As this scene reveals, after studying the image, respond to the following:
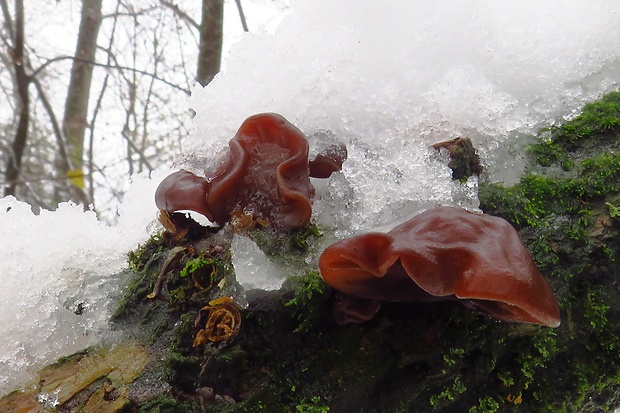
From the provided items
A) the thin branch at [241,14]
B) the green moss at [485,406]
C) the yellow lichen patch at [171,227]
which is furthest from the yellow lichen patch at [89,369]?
the thin branch at [241,14]

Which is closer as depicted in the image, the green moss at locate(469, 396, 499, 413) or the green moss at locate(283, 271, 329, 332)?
the green moss at locate(283, 271, 329, 332)

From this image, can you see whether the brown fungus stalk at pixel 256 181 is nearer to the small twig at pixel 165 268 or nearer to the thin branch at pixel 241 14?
the small twig at pixel 165 268

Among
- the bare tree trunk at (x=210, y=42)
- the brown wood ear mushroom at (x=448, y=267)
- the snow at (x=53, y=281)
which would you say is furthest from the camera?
the bare tree trunk at (x=210, y=42)

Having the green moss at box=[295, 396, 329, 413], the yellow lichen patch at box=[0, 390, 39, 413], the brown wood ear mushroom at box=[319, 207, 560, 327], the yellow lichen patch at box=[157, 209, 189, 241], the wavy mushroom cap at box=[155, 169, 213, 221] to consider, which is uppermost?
the wavy mushroom cap at box=[155, 169, 213, 221]

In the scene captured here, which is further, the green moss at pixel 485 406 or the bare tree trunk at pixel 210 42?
the bare tree trunk at pixel 210 42

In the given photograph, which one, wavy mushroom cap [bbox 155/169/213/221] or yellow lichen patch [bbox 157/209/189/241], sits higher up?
wavy mushroom cap [bbox 155/169/213/221]

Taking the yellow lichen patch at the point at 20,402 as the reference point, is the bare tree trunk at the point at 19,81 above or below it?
above

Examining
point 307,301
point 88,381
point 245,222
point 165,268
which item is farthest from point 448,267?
point 88,381

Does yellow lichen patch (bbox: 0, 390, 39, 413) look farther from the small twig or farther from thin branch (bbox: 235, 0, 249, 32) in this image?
thin branch (bbox: 235, 0, 249, 32)

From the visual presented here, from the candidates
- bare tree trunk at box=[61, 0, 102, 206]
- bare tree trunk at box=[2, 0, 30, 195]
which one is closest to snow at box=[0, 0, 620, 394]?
bare tree trunk at box=[2, 0, 30, 195]
